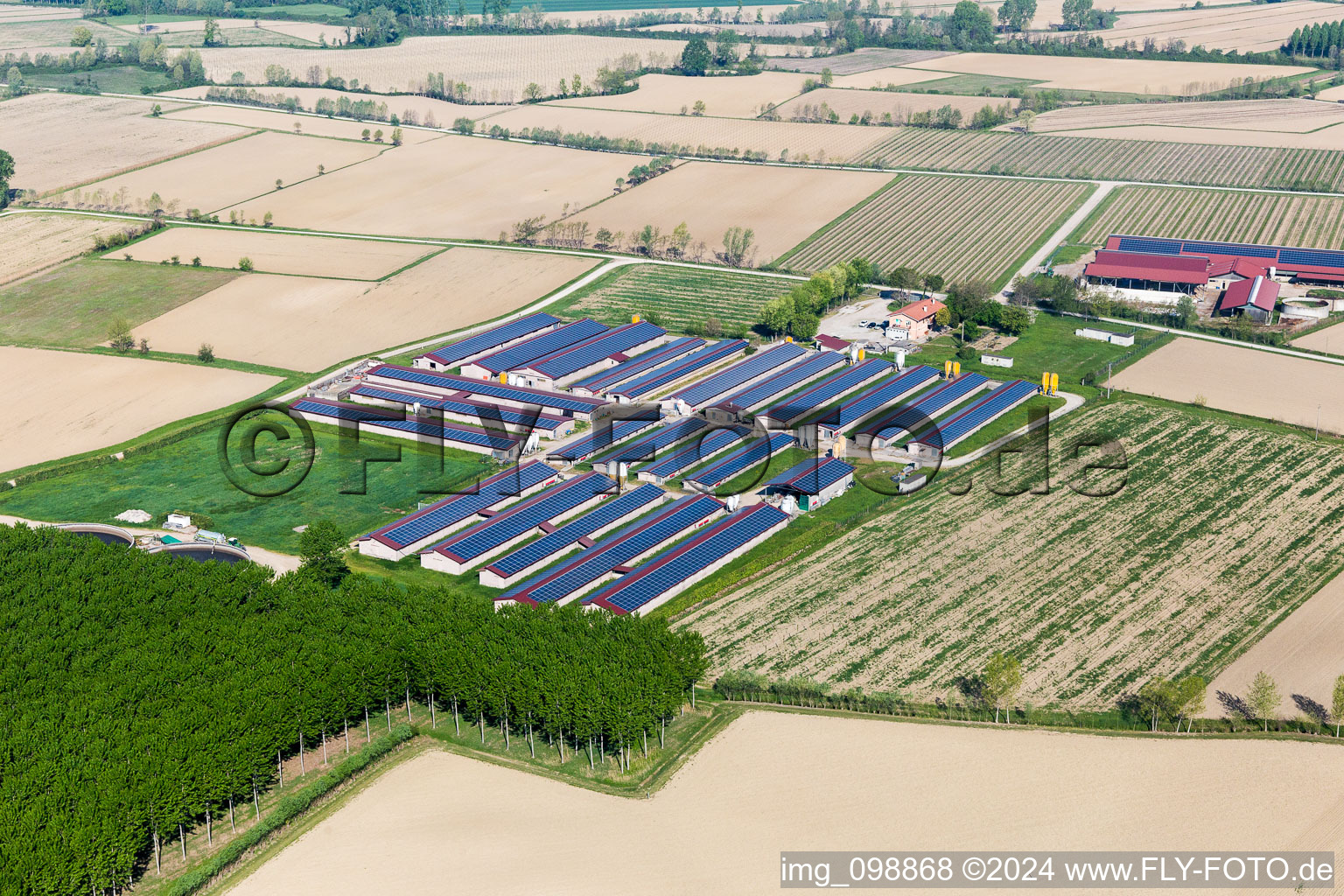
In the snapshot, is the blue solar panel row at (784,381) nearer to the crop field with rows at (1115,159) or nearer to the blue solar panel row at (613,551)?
the blue solar panel row at (613,551)

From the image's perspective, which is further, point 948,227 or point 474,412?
point 948,227

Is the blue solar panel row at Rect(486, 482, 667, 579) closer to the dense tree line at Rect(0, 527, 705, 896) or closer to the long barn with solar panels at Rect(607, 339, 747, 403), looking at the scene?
the dense tree line at Rect(0, 527, 705, 896)

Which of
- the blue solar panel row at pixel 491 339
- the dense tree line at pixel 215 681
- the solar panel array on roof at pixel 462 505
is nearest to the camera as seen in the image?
the dense tree line at pixel 215 681

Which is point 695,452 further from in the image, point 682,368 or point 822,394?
point 682,368

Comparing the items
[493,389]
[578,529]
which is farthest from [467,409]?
[578,529]

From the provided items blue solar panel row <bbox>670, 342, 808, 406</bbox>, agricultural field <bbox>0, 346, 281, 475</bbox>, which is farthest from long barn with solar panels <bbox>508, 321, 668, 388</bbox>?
agricultural field <bbox>0, 346, 281, 475</bbox>

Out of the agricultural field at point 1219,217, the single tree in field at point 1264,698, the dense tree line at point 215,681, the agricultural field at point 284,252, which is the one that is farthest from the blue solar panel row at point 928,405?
the agricultural field at point 284,252
